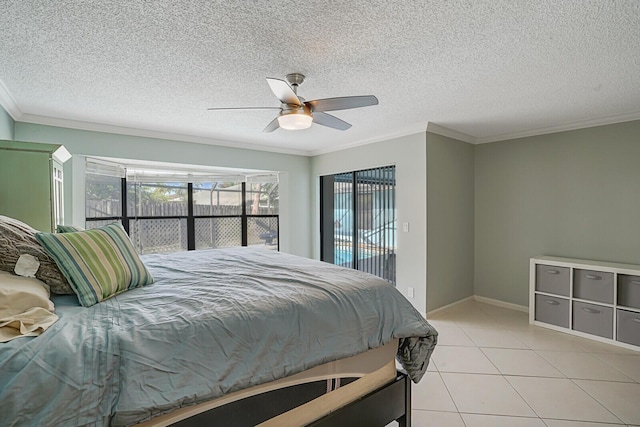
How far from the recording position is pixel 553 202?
379 centimetres

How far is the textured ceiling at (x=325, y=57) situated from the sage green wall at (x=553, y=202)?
41 centimetres

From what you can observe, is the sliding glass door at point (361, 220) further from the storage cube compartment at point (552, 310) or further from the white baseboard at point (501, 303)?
the storage cube compartment at point (552, 310)

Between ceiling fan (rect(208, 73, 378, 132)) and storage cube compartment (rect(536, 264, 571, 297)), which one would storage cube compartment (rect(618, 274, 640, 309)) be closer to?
storage cube compartment (rect(536, 264, 571, 297))

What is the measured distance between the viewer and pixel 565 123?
3559 millimetres

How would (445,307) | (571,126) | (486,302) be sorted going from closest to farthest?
(571,126), (445,307), (486,302)

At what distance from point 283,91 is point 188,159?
8.96 ft

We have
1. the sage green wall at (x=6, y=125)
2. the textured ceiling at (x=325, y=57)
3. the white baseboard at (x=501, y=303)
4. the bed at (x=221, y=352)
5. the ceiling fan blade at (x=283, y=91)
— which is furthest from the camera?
the white baseboard at (x=501, y=303)

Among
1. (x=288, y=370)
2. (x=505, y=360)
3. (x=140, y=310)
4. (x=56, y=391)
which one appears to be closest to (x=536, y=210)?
(x=505, y=360)

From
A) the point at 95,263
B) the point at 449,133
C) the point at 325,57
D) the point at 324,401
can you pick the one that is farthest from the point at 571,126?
the point at 95,263

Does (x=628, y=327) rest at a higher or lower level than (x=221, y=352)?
lower

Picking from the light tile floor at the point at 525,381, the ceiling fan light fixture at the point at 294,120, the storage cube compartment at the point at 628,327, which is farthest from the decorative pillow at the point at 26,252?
the storage cube compartment at the point at 628,327

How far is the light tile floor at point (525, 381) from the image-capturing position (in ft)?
6.56

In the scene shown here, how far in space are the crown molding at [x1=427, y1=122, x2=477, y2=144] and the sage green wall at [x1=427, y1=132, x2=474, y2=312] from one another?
52 millimetres

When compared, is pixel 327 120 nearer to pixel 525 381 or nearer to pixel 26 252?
pixel 26 252
